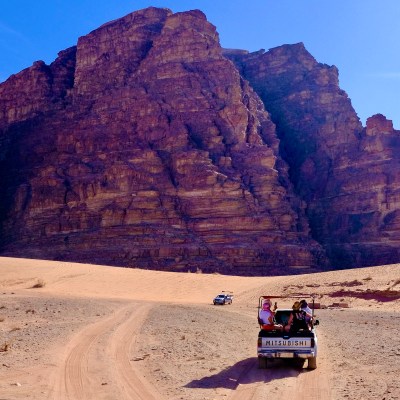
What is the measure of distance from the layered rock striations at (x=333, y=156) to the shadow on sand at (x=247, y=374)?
5963 centimetres

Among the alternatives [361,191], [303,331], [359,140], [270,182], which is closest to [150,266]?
[270,182]

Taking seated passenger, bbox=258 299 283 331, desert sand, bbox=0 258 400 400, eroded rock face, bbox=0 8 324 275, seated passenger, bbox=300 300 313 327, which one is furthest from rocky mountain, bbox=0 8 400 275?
seated passenger, bbox=258 299 283 331

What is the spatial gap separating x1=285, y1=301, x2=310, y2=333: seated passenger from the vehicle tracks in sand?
343 cm

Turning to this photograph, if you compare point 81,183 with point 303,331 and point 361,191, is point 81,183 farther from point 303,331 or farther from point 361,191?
point 303,331

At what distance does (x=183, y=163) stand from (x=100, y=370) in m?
64.8

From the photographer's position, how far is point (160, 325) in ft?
67.3

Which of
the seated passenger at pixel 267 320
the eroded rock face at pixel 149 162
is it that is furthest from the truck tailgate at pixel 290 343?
the eroded rock face at pixel 149 162

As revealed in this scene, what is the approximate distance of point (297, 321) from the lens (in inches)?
495

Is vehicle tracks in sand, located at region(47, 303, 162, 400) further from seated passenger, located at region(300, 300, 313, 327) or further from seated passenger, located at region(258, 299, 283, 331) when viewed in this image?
seated passenger, located at region(300, 300, 313, 327)

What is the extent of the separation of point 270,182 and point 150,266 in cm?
2235

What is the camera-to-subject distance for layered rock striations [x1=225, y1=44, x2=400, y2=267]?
244 ft

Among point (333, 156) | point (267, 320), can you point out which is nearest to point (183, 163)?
point (333, 156)

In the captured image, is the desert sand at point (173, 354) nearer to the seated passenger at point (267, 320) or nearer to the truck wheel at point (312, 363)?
the truck wheel at point (312, 363)

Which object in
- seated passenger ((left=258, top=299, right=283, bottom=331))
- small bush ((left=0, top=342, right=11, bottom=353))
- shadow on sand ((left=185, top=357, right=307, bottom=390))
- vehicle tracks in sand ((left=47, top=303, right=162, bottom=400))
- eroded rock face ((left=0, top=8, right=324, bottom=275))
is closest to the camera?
vehicle tracks in sand ((left=47, top=303, right=162, bottom=400))
